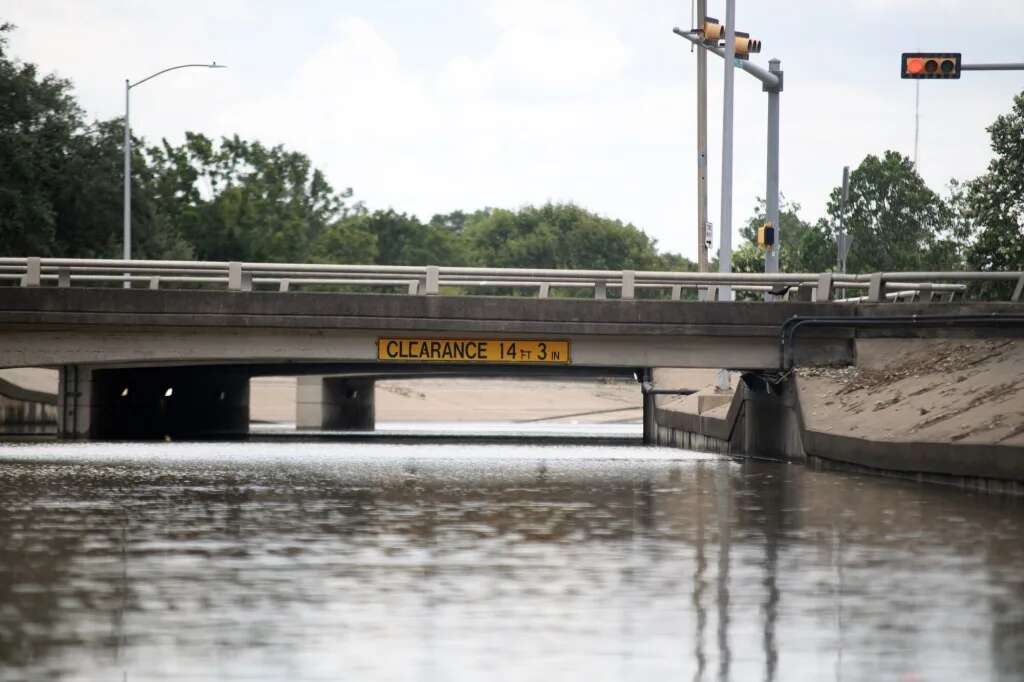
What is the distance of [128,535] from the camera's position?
16500 millimetres

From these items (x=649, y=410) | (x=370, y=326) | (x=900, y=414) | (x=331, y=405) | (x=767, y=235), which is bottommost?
(x=331, y=405)

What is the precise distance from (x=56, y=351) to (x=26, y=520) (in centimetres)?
2159

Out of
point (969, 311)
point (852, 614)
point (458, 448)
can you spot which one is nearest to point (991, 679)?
point (852, 614)

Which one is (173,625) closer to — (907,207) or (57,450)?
(57,450)

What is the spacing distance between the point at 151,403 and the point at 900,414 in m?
31.6

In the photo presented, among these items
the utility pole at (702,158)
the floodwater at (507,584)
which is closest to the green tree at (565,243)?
the utility pole at (702,158)

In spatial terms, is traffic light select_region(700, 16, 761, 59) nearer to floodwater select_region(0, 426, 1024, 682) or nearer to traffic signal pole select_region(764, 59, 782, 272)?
traffic signal pole select_region(764, 59, 782, 272)

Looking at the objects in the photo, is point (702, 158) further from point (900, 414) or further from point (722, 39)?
point (900, 414)

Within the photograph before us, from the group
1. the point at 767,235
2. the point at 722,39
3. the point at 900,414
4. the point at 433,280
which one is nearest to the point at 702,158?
the point at 722,39

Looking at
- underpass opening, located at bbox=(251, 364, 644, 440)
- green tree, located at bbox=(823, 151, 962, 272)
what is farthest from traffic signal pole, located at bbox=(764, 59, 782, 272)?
green tree, located at bbox=(823, 151, 962, 272)

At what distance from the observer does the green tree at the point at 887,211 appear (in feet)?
455

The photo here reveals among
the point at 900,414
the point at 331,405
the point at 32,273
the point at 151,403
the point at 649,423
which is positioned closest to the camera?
the point at 900,414

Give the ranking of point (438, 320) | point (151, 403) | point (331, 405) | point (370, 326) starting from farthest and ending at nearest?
point (331, 405) → point (151, 403) → point (438, 320) → point (370, 326)

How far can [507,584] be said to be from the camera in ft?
41.1
